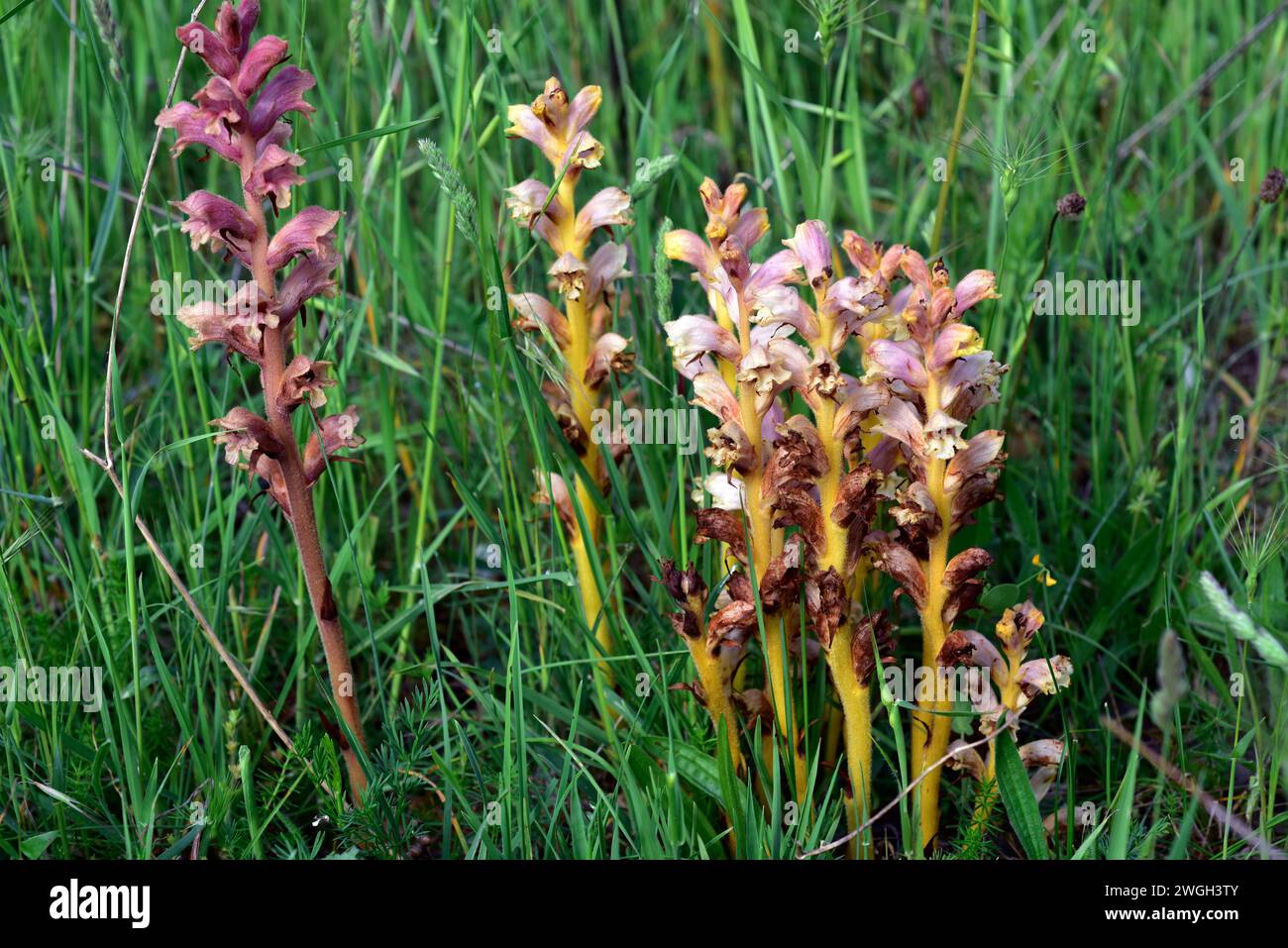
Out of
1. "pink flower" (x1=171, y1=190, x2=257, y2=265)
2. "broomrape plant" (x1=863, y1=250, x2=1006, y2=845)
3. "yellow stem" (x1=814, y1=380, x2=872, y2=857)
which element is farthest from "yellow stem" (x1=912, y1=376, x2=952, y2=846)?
"pink flower" (x1=171, y1=190, x2=257, y2=265)

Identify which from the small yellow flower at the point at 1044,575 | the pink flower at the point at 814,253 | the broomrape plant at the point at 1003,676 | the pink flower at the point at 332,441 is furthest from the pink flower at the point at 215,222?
the small yellow flower at the point at 1044,575

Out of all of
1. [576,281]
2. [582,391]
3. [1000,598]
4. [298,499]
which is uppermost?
[576,281]

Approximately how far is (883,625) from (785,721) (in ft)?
0.79

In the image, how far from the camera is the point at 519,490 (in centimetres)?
291

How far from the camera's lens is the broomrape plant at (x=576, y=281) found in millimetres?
2254

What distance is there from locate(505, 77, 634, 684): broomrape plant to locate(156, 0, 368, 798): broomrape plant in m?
0.47

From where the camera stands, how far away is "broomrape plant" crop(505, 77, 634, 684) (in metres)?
2.25

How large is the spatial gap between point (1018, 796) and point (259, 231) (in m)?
1.56

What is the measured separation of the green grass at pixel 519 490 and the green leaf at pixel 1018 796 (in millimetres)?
77

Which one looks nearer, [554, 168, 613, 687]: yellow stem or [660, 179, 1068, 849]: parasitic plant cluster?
[660, 179, 1068, 849]: parasitic plant cluster

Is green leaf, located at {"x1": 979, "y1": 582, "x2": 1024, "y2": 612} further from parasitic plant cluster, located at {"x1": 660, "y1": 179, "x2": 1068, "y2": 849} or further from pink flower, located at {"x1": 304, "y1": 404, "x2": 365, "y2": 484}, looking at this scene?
pink flower, located at {"x1": 304, "y1": 404, "x2": 365, "y2": 484}

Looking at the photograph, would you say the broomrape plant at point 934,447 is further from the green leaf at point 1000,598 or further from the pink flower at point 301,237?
the pink flower at point 301,237

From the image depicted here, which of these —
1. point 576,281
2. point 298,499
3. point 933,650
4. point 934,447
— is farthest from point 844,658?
point 298,499

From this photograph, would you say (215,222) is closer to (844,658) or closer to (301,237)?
(301,237)
